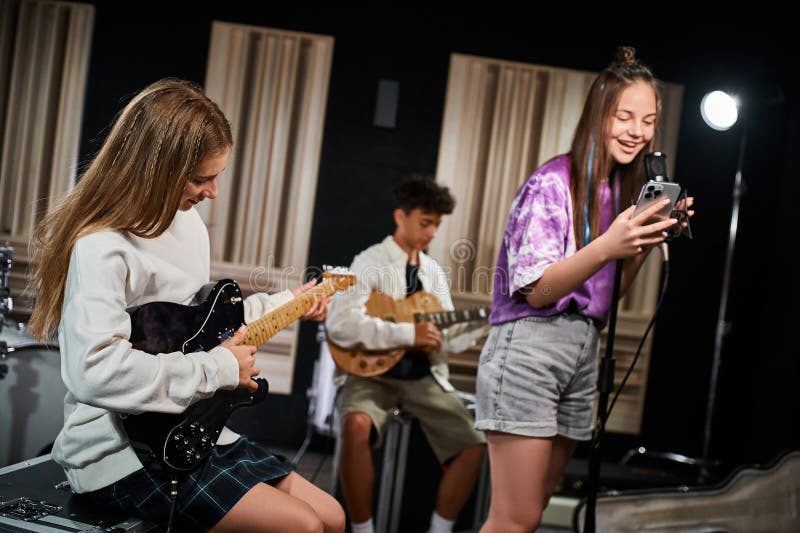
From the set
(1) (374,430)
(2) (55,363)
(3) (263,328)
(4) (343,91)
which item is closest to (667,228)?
(3) (263,328)

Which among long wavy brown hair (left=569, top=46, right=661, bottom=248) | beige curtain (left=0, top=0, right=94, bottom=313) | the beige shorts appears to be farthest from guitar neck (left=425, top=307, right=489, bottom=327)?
beige curtain (left=0, top=0, right=94, bottom=313)

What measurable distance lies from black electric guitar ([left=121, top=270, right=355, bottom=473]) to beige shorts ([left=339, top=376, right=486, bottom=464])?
1.61m

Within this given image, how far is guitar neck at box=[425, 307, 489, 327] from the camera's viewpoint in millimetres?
3863

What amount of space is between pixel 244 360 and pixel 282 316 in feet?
1.47

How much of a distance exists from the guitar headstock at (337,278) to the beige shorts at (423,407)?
→ 1.05 metres

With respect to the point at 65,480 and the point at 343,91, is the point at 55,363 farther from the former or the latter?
the point at 343,91

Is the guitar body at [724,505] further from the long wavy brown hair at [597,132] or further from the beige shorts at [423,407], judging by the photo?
the long wavy brown hair at [597,132]

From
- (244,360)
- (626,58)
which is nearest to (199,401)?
(244,360)

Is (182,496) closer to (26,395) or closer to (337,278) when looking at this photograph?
(337,278)

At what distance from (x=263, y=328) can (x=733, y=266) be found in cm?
395

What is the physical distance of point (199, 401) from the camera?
187 centimetres

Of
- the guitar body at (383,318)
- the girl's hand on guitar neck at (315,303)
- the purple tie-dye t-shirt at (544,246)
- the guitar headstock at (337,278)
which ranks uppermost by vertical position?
the purple tie-dye t-shirt at (544,246)

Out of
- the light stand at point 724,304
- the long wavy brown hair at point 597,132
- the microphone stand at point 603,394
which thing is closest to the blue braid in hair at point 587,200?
the long wavy brown hair at point 597,132

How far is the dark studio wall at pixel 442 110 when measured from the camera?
503cm
